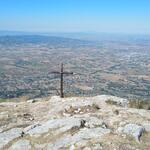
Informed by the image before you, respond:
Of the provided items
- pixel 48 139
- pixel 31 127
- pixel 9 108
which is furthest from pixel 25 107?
pixel 48 139

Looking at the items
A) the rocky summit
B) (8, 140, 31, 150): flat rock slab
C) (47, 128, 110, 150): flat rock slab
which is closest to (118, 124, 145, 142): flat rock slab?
the rocky summit

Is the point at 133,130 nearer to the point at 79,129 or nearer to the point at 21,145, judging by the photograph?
the point at 79,129

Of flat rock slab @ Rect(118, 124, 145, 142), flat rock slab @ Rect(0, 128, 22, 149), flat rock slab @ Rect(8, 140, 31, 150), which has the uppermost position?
flat rock slab @ Rect(118, 124, 145, 142)

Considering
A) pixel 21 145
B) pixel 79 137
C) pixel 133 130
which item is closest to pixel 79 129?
pixel 79 137

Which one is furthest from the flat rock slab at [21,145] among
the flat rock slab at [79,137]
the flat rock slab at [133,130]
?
the flat rock slab at [133,130]

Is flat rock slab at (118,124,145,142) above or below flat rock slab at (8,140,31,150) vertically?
above

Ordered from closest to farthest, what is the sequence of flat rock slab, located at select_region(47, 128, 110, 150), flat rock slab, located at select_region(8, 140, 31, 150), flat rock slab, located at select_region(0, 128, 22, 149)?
flat rock slab, located at select_region(47, 128, 110, 150), flat rock slab, located at select_region(8, 140, 31, 150), flat rock slab, located at select_region(0, 128, 22, 149)

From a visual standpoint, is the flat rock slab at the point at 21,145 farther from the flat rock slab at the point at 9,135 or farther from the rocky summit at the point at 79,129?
the flat rock slab at the point at 9,135

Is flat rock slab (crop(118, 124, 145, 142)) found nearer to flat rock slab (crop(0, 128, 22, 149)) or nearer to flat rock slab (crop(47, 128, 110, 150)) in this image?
flat rock slab (crop(47, 128, 110, 150))
